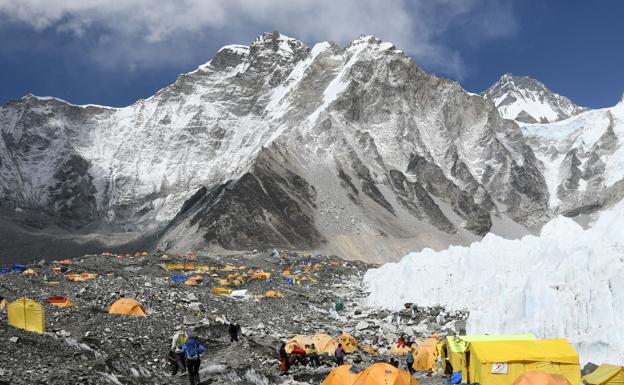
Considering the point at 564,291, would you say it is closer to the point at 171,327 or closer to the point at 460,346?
the point at 460,346

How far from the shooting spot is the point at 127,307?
1132 inches

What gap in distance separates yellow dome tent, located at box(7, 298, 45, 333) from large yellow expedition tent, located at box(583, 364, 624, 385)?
17.5 meters

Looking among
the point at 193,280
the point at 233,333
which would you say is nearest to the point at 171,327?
the point at 233,333

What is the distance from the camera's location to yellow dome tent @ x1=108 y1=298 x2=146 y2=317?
28394 mm

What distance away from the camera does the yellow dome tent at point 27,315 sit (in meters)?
22.9

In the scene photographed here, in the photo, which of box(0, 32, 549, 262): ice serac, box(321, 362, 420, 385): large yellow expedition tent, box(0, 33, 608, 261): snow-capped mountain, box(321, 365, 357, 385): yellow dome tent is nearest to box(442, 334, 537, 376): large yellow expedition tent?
box(321, 365, 357, 385): yellow dome tent

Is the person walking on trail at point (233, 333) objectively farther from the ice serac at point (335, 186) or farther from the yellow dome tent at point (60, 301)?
the ice serac at point (335, 186)

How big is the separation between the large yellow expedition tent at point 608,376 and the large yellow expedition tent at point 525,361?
88cm

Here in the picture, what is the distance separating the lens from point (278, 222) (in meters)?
120

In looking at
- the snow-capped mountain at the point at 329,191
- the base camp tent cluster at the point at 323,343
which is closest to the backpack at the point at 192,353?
the base camp tent cluster at the point at 323,343

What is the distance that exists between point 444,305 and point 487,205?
155419 mm

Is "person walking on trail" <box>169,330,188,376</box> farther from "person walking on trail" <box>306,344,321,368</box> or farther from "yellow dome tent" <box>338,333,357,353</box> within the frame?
"yellow dome tent" <box>338,333,357,353</box>

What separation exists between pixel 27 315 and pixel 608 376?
18568mm

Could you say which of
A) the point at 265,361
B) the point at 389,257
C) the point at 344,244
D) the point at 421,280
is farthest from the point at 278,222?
the point at 265,361
